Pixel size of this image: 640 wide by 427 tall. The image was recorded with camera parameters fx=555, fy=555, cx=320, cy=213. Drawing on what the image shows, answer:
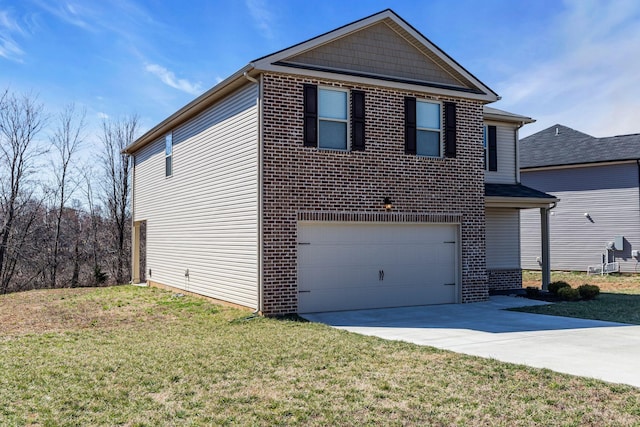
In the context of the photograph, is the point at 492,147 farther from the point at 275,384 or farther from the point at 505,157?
the point at 275,384

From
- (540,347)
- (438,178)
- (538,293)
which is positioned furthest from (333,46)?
(538,293)

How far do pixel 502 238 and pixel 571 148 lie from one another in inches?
494

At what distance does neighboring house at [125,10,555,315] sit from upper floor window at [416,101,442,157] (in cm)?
3

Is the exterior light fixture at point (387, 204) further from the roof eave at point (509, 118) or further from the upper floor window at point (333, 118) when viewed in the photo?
the roof eave at point (509, 118)

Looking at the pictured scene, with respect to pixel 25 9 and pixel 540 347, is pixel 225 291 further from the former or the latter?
pixel 25 9

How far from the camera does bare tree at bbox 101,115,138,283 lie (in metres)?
Answer: 29.2

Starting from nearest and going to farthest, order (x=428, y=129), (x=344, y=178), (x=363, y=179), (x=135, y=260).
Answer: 1. (x=344, y=178)
2. (x=363, y=179)
3. (x=428, y=129)
4. (x=135, y=260)

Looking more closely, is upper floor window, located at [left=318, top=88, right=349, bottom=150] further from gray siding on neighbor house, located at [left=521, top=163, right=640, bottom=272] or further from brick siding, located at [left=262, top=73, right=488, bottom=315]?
gray siding on neighbor house, located at [left=521, top=163, right=640, bottom=272]

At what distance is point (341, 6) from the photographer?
14.6 meters

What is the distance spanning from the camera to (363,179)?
41.6ft

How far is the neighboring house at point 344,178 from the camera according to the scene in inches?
465

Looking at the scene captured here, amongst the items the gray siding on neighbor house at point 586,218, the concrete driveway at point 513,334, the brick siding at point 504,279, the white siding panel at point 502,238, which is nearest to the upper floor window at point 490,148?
the white siding panel at point 502,238

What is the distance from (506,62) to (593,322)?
11092 mm

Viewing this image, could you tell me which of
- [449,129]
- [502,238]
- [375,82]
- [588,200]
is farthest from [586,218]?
[375,82]
